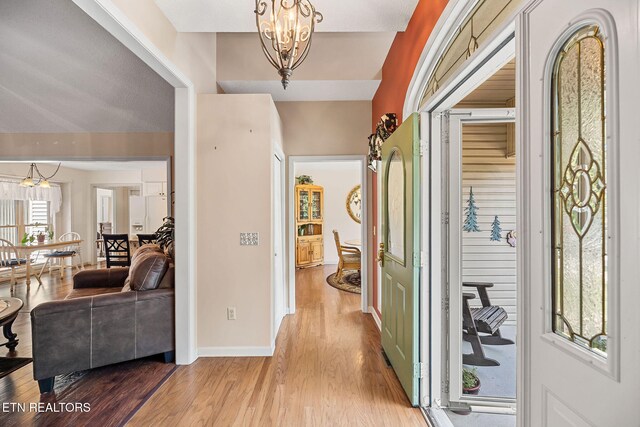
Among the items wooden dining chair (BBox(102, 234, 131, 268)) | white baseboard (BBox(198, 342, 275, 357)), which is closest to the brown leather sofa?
white baseboard (BBox(198, 342, 275, 357))

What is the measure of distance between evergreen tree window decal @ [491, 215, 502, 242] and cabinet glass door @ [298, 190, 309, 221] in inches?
178

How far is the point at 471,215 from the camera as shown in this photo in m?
3.52

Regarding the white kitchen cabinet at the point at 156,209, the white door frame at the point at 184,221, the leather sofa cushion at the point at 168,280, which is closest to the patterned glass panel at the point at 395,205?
the white door frame at the point at 184,221

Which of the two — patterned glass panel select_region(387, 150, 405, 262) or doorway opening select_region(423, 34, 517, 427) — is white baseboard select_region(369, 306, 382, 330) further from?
patterned glass panel select_region(387, 150, 405, 262)

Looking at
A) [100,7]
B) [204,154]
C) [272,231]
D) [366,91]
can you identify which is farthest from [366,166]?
[100,7]

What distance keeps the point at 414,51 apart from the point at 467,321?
2.39 m

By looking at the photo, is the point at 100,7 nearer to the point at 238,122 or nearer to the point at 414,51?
the point at 238,122

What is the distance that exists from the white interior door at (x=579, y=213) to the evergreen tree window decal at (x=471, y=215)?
263 cm

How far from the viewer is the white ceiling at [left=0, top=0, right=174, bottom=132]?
3295 mm

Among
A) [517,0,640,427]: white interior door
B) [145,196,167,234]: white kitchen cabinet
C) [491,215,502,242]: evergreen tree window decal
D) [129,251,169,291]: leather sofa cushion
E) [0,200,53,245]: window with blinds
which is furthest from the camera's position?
[145,196,167,234]: white kitchen cabinet

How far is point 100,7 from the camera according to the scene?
1.69m

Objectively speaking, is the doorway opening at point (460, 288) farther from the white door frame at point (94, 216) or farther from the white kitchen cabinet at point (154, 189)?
the white door frame at point (94, 216)

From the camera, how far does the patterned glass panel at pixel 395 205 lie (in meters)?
2.34

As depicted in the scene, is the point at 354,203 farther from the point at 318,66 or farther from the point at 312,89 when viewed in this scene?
the point at 318,66
